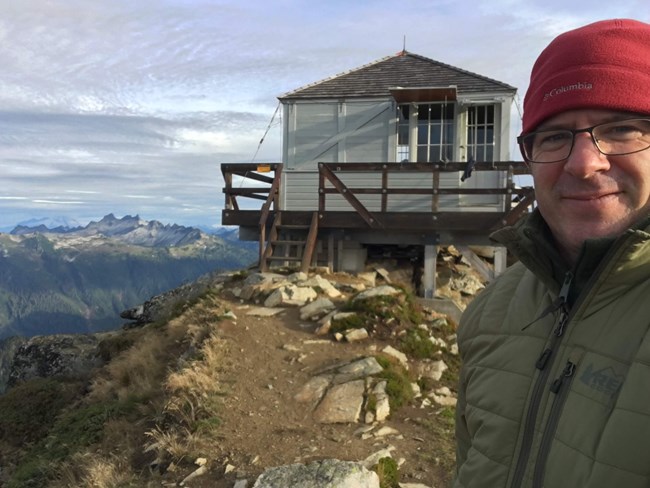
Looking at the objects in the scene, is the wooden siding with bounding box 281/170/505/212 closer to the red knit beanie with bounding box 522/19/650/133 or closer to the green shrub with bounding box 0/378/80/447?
the green shrub with bounding box 0/378/80/447

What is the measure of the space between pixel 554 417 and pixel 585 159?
29.5 inches

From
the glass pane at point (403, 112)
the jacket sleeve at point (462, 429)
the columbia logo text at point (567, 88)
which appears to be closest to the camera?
the columbia logo text at point (567, 88)

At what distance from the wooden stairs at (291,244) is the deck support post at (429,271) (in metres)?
2.56

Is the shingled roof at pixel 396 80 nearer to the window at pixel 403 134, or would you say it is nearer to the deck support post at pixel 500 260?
the window at pixel 403 134

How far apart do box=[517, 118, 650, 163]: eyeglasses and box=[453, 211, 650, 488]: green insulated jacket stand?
0.79ft

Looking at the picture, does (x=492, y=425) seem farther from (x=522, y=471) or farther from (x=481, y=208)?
(x=481, y=208)

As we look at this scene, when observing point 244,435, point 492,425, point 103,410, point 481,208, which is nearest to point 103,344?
point 103,410

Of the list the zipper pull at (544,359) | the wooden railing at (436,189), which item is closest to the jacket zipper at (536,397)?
the zipper pull at (544,359)

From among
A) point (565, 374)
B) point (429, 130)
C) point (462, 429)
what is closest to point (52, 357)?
point (429, 130)

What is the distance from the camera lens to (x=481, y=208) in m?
13.0

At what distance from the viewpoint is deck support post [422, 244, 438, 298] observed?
11.7 metres

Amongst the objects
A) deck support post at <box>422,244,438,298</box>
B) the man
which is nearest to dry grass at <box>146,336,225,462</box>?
the man

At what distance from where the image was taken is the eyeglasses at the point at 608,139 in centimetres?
154

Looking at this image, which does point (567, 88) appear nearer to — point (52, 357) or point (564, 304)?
point (564, 304)
